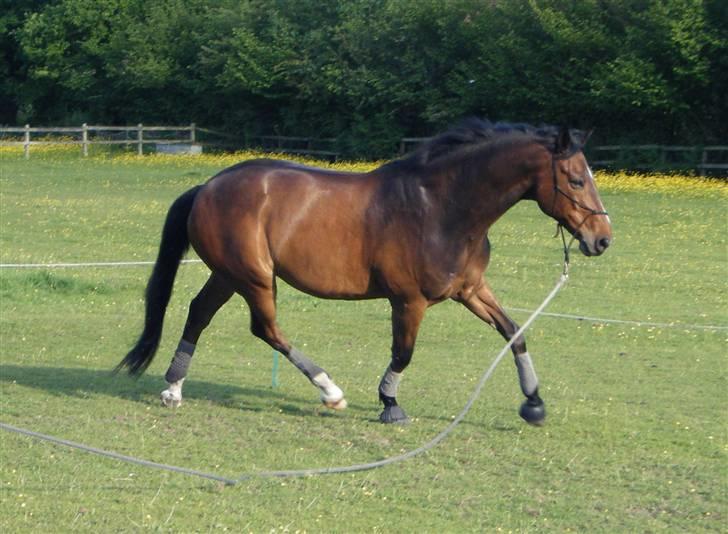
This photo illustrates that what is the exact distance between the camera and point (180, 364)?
948 cm

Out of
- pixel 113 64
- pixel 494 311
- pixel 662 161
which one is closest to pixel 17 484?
pixel 494 311

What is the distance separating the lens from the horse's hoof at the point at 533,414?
345 inches

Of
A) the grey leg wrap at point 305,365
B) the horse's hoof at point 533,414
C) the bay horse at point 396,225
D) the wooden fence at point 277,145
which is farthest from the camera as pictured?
the wooden fence at point 277,145

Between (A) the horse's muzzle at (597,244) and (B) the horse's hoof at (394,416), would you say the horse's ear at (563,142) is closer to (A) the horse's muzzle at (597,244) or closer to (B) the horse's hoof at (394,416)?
(A) the horse's muzzle at (597,244)

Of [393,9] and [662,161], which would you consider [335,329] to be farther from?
[393,9]

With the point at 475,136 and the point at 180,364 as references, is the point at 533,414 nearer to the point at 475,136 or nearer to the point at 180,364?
the point at 475,136

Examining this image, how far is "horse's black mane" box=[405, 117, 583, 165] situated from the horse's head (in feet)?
0.39

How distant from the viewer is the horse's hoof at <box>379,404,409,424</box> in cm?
884

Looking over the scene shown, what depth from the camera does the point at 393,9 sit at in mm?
44906

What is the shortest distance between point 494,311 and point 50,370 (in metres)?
4.32

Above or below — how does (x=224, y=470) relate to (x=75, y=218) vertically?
above

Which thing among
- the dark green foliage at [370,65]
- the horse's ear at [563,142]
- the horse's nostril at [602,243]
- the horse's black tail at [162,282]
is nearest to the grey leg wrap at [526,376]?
the horse's nostril at [602,243]

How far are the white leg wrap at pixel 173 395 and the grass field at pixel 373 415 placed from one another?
12 centimetres

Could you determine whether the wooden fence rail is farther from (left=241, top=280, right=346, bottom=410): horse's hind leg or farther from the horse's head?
the horse's head
